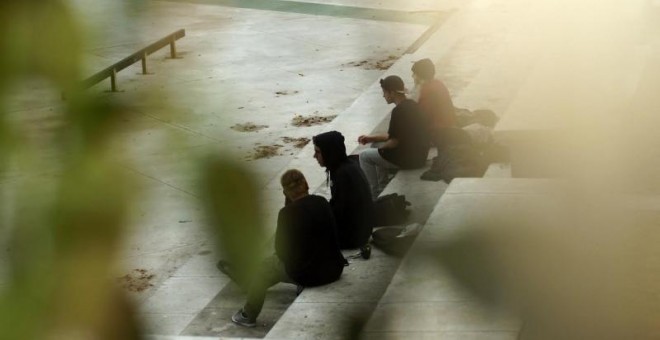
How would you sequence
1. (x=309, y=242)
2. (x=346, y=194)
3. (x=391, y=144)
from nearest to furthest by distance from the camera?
(x=309, y=242) < (x=346, y=194) < (x=391, y=144)

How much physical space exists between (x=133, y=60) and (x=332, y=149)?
514 centimetres

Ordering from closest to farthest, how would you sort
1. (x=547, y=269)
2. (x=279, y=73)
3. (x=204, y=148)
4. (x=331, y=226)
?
(x=204, y=148) < (x=547, y=269) < (x=279, y=73) < (x=331, y=226)

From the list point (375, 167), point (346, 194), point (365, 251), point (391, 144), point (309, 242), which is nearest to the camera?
point (309, 242)

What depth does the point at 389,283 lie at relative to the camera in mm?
906

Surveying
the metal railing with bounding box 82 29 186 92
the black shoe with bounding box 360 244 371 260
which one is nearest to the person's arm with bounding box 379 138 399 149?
the black shoe with bounding box 360 244 371 260

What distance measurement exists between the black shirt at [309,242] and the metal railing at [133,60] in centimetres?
18

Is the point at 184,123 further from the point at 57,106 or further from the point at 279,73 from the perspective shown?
the point at 279,73

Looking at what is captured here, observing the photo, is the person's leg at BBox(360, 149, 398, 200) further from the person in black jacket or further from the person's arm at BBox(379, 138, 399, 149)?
the person in black jacket

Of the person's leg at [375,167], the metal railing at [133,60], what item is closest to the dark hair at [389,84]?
the metal railing at [133,60]

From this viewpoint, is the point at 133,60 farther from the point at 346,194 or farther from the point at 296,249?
the point at 346,194

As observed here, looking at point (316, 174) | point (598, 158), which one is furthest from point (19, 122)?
point (316, 174)

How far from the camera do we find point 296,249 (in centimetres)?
146

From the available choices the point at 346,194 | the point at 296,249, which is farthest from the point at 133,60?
the point at 346,194

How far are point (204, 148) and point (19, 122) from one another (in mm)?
126
